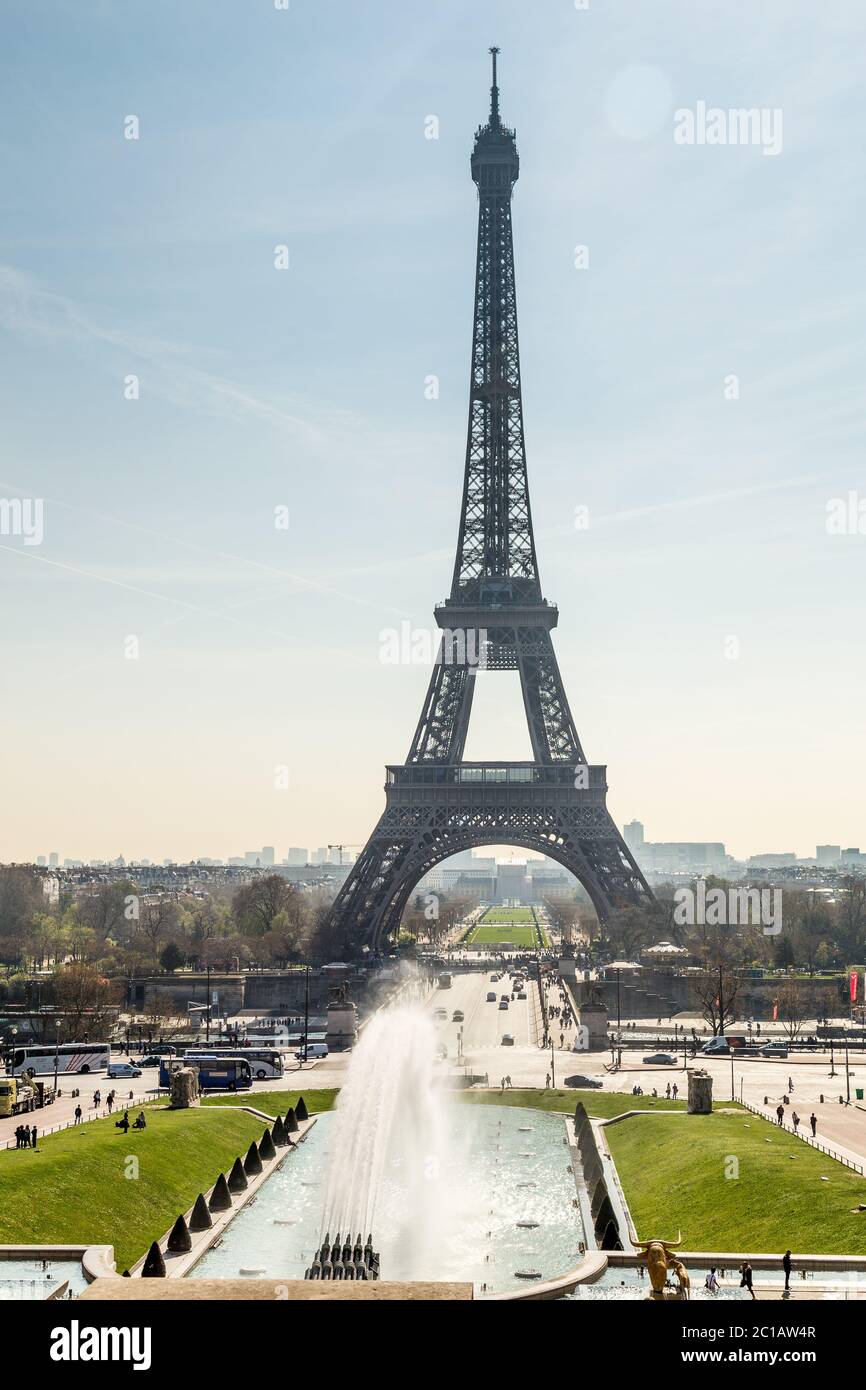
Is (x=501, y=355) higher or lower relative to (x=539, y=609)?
higher

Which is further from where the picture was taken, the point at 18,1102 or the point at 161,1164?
the point at 18,1102

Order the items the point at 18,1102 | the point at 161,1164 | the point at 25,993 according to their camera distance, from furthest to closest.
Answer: the point at 25,993 < the point at 18,1102 < the point at 161,1164

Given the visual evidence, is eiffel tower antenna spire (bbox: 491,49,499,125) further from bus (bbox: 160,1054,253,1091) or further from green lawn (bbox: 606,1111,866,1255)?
green lawn (bbox: 606,1111,866,1255)

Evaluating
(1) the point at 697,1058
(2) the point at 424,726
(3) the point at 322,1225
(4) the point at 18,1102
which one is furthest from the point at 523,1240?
(2) the point at 424,726

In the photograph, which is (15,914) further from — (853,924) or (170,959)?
(853,924)

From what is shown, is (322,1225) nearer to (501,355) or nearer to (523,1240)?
(523,1240)

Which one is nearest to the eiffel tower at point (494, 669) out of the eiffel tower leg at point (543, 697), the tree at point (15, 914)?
the eiffel tower leg at point (543, 697)

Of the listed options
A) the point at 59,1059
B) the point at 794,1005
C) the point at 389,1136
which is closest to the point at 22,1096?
the point at 59,1059
